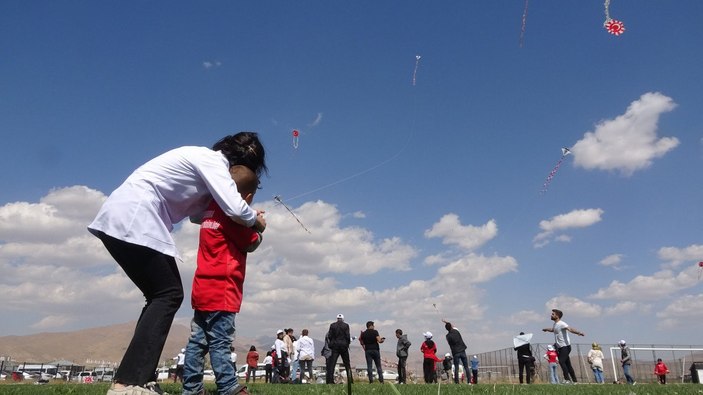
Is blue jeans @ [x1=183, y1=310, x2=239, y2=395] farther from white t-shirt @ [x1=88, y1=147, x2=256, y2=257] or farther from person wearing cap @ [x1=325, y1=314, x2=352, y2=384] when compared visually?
person wearing cap @ [x1=325, y1=314, x2=352, y2=384]

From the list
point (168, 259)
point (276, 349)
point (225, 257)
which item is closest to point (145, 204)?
point (168, 259)

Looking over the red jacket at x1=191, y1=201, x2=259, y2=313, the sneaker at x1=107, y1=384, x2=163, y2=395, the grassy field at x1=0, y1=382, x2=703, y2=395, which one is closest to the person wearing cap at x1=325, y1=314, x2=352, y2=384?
the grassy field at x1=0, y1=382, x2=703, y2=395

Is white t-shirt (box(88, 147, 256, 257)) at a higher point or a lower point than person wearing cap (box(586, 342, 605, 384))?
higher

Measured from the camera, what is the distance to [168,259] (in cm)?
322

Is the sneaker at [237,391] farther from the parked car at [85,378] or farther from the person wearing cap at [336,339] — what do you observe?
the parked car at [85,378]

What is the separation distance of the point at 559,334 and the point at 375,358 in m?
5.58

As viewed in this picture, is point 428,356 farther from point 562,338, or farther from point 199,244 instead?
point 199,244

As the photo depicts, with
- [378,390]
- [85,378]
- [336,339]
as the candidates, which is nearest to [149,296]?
[378,390]

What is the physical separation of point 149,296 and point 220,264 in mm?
500

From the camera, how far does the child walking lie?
3.25 meters

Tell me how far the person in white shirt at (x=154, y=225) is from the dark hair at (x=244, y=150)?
0.76 ft

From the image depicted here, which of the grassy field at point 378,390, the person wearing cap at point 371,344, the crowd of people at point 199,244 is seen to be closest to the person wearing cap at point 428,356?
the person wearing cap at point 371,344

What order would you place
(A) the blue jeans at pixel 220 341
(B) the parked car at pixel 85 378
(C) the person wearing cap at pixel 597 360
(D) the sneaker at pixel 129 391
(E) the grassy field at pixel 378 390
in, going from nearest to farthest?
(D) the sneaker at pixel 129 391 → (A) the blue jeans at pixel 220 341 → (E) the grassy field at pixel 378 390 → (C) the person wearing cap at pixel 597 360 → (B) the parked car at pixel 85 378

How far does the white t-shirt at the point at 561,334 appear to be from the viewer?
50.2 feet
